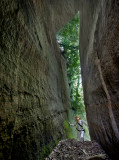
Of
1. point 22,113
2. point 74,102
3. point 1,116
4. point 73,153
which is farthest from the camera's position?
point 74,102

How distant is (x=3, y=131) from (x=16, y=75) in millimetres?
701

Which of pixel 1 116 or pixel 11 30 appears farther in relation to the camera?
pixel 11 30

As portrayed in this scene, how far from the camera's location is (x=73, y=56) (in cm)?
866

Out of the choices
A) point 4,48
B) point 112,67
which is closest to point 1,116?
point 4,48

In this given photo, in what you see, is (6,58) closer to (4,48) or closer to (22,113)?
(4,48)

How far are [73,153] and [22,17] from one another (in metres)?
2.84

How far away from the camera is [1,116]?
1022mm

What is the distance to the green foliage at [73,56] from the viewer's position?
26.3 feet

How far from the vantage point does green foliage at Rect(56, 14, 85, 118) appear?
803 cm

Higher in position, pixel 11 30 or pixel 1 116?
pixel 11 30

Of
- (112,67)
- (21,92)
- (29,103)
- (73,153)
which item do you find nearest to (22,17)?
(21,92)

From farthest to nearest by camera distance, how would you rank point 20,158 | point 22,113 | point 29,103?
point 29,103 → point 22,113 → point 20,158

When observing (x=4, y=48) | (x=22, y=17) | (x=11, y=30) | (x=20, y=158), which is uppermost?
(x=22, y=17)

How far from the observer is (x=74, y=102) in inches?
325
